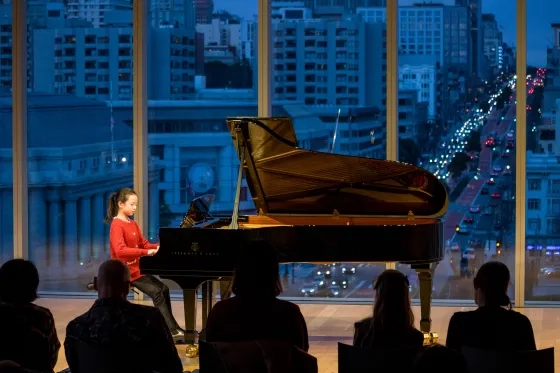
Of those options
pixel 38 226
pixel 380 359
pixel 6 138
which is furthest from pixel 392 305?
pixel 6 138

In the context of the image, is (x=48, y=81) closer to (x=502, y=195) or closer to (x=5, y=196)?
(x=5, y=196)

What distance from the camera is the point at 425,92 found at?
30.1ft

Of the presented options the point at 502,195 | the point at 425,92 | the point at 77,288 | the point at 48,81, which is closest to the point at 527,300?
the point at 502,195

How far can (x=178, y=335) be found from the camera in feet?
23.9

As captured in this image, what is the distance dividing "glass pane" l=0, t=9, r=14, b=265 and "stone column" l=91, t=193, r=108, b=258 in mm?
819

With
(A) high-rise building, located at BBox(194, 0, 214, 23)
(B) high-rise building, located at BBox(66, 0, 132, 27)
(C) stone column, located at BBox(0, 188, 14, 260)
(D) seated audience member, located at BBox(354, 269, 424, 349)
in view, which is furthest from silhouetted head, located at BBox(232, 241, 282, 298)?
(C) stone column, located at BBox(0, 188, 14, 260)

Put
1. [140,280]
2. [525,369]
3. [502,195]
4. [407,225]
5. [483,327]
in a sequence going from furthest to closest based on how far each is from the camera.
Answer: [502,195] < [140,280] < [407,225] < [483,327] < [525,369]

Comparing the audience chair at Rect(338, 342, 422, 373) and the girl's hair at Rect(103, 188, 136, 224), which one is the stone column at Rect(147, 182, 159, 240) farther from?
the audience chair at Rect(338, 342, 422, 373)

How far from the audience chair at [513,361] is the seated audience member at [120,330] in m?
1.20

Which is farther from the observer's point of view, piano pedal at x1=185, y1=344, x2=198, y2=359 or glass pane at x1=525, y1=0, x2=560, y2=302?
glass pane at x1=525, y1=0, x2=560, y2=302

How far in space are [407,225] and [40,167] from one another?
14.0 ft

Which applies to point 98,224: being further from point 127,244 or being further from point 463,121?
point 463,121

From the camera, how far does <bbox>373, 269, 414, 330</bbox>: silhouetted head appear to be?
4.19 meters

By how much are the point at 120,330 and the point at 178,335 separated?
297 cm
